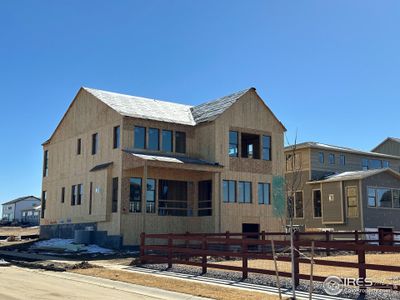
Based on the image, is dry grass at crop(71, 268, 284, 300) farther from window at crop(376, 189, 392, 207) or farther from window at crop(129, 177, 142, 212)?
window at crop(376, 189, 392, 207)

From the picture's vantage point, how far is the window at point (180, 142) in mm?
32469

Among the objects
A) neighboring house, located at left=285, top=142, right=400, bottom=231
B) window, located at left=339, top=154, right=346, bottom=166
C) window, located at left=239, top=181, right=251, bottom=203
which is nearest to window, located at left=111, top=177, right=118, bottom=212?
window, located at left=239, top=181, right=251, bottom=203

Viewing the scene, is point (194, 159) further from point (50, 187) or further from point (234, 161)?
point (50, 187)

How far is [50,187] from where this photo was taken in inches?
1512

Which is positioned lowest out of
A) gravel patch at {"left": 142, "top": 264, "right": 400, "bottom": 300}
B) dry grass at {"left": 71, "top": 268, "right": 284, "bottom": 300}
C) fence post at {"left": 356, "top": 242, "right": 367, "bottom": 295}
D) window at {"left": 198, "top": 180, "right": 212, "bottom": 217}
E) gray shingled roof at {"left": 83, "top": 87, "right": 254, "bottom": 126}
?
dry grass at {"left": 71, "top": 268, "right": 284, "bottom": 300}

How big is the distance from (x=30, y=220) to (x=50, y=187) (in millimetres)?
54212

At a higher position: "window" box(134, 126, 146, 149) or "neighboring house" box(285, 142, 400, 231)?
"window" box(134, 126, 146, 149)

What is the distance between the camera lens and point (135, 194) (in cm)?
3014

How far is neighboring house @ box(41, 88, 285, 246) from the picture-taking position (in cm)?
2992

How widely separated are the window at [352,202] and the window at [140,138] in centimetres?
1811

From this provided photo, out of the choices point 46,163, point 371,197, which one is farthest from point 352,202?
point 46,163

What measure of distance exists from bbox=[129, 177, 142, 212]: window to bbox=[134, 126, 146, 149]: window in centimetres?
202

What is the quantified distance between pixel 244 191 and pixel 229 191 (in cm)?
129

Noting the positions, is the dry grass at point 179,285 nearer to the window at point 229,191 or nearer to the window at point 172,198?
the window at point 172,198
